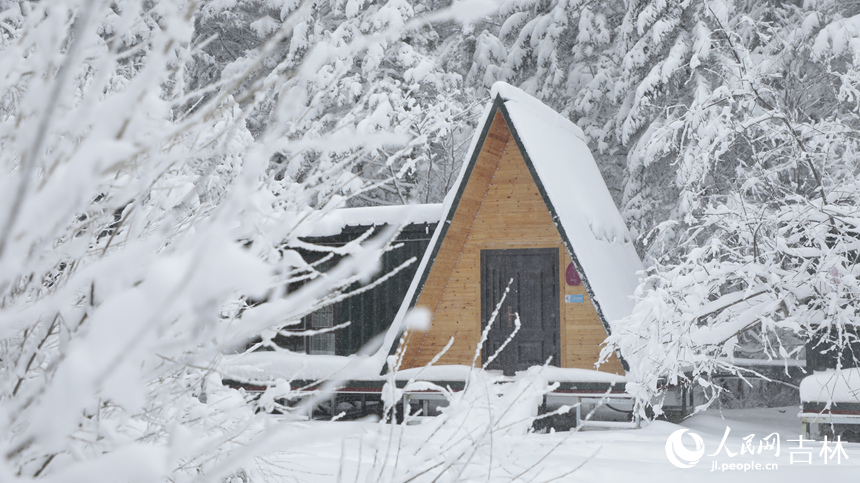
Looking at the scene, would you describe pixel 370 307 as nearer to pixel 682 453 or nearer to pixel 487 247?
pixel 487 247

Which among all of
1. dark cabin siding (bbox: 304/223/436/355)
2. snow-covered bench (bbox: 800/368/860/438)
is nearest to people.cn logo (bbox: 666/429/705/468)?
snow-covered bench (bbox: 800/368/860/438)

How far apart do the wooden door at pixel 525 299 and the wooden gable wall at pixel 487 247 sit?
0.49ft

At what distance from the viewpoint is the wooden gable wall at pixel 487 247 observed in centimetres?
1113

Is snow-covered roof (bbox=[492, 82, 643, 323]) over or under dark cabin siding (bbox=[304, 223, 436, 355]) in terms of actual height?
over

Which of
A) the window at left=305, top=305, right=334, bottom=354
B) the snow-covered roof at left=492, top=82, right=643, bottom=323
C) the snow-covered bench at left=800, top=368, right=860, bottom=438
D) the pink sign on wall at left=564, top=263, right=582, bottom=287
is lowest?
the snow-covered bench at left=800, top=368, right=860, bottom=438

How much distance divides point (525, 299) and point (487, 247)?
1.09m

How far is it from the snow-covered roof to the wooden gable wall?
1.77 feet

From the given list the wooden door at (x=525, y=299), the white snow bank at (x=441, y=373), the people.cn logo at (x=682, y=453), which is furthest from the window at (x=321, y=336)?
the people.cn logo at (x=682, y=453)

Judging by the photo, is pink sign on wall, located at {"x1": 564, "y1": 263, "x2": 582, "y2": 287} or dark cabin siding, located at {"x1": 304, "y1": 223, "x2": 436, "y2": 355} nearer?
pink sign on wall, located at {"x1": 564, "y1": 263, "x2": 582, "y2": 287}

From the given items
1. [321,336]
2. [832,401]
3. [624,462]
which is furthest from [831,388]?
[321,336]

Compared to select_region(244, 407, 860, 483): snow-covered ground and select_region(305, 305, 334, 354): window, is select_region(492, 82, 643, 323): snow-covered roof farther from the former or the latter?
select_region(305, 305, 334, 354): window

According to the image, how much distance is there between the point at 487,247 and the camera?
11.8 meters

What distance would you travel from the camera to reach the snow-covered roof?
9.93m

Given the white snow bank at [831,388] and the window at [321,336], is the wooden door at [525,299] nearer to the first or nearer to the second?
the window at [321,336]
